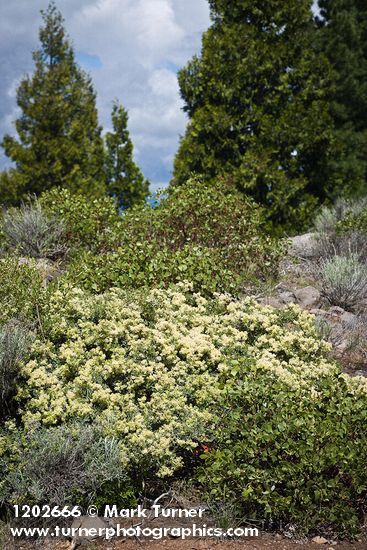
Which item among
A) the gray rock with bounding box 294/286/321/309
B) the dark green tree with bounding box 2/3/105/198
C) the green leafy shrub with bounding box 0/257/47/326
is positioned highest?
the dark green tree with bounding box 2/3/105/198

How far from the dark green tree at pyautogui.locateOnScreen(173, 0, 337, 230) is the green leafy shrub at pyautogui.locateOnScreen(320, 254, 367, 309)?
4.67m

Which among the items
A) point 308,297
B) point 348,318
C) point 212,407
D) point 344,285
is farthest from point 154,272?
point 212,407

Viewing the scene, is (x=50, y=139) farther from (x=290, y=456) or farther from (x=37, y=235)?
Answer: (x=290, y=456)

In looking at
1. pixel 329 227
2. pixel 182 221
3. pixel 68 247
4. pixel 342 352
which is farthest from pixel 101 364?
pixel 329 227

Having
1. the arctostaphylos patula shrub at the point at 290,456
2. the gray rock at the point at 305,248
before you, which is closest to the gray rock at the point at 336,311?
the gray rock at the point at 305,248

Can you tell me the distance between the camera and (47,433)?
4.06m

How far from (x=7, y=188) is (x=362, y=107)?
9.83 meters

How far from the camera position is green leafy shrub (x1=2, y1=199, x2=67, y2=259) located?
30.1 ft

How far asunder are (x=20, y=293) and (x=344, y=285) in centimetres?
439

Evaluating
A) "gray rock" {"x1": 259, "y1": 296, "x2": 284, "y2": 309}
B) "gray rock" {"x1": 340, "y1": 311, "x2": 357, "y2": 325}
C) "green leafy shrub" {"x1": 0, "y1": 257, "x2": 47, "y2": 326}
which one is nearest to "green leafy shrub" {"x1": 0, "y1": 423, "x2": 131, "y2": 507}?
"green leafy shrub" {"x1": 0, "y1": 257, "x2": 47, "y2": 326}

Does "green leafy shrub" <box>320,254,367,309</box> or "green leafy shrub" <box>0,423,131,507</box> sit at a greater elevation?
"green leafy shrub" <box>320,254,367,309</box>

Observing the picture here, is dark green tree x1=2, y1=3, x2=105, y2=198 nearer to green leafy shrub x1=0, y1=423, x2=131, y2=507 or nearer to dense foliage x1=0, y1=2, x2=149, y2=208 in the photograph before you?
dense foliage x1=0, y1=2, x2=149, y2=208

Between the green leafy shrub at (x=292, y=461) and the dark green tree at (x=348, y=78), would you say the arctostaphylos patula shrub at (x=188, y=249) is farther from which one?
the dark green tree at (x=348, y=78)

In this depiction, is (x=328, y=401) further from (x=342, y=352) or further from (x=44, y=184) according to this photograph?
(x=44, y=184)
